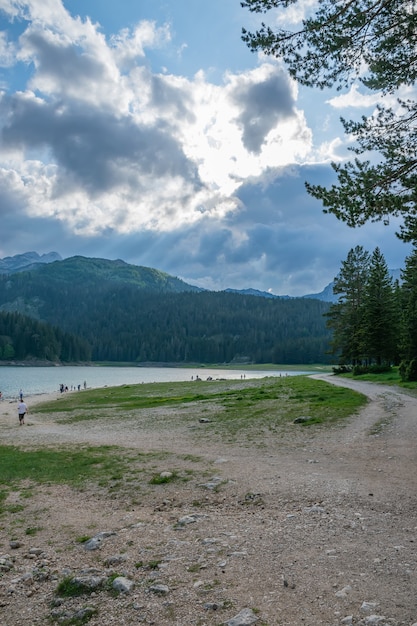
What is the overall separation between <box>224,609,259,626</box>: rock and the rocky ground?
0.02m

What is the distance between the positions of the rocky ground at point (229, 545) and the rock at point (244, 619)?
2 centimetres

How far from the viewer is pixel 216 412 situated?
107 feet

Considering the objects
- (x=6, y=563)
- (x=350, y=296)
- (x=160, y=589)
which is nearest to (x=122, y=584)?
(x=160, y=589)

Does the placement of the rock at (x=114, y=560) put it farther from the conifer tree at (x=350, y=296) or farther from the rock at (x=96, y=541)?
the conifer tree at (x=350, y=296)

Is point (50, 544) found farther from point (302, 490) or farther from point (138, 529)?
point (302, 490)

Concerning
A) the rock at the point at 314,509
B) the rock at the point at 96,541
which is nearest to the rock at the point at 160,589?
the rock at the point at 96,541

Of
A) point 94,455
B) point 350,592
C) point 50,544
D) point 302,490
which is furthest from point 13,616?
point 94,455

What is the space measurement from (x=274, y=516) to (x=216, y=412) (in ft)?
72.0

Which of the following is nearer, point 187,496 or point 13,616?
point 13,616

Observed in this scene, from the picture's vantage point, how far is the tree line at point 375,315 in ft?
163

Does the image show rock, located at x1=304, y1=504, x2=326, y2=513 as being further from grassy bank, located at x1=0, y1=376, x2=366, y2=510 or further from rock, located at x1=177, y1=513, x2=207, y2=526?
grassy bank, located at x1=0, y1=376, x2=366, y2=510

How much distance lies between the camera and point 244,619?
6.29 metres

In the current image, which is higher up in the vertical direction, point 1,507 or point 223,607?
point 223,607

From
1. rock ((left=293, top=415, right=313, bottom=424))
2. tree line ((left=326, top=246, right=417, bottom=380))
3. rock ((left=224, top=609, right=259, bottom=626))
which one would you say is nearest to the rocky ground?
rock ((left=224, top=609, right=259, bottom=626))
